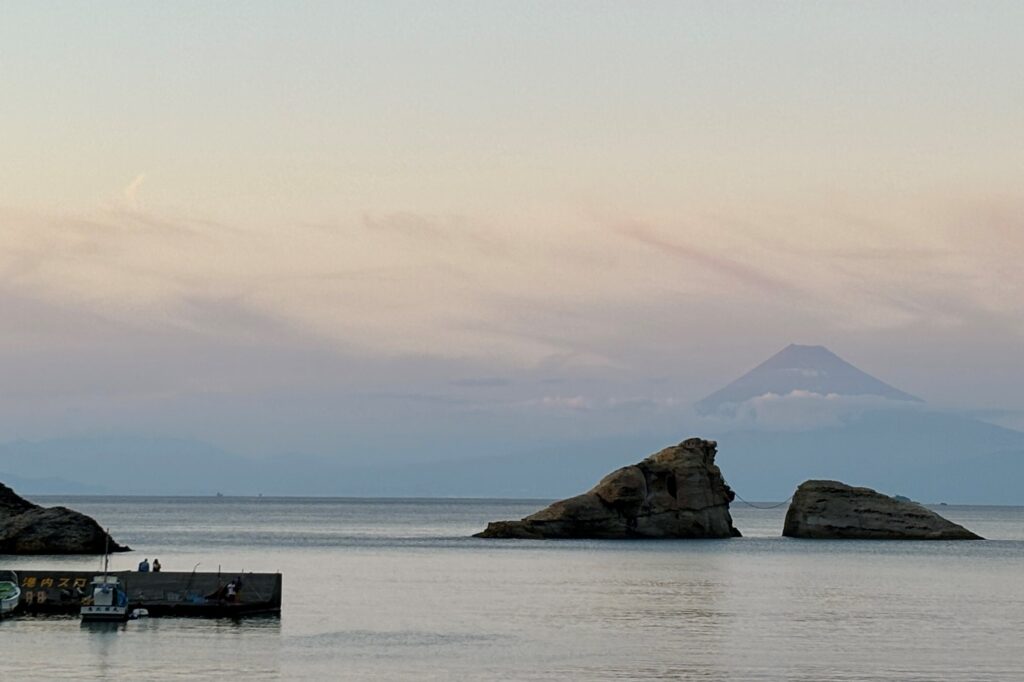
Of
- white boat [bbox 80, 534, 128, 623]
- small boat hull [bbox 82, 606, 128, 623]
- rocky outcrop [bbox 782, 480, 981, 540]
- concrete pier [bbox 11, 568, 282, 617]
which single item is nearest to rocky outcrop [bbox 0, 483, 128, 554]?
concrete pier [bbox 11, 568, 282, 617]

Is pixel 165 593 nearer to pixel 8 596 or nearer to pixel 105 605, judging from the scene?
pixel 105 605

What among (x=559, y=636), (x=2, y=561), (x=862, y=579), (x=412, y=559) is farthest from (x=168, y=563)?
(x=559, y=636)

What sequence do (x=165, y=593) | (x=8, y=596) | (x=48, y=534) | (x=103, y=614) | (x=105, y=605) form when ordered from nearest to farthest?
(x=103, y=614) → (x=105, y=605) → (x=8, y=596) → (x=165, y=593) → (x=48, y=534)

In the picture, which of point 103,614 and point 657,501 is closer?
point 103,614

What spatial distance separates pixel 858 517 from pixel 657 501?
2544 cm

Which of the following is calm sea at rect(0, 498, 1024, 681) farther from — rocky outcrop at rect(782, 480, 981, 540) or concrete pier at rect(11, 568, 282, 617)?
rocky outcrop at rect(782, 480, 981, 540)

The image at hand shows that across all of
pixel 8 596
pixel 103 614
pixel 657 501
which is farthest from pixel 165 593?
pixel 657 501

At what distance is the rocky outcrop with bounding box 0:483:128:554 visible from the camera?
481 feet

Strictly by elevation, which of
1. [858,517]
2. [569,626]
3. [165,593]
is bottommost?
[569,626]

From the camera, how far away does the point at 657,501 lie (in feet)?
614

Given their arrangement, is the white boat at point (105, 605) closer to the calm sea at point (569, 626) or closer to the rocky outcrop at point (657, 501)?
the calm sea at point (569, 626)

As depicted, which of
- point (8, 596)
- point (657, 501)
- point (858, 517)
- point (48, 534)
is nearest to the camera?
point (8, 596)

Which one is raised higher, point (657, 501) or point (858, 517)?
point (657, 501)

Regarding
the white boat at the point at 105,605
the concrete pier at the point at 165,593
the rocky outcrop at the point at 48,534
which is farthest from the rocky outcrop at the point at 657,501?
the white boat at the point at 105,605
